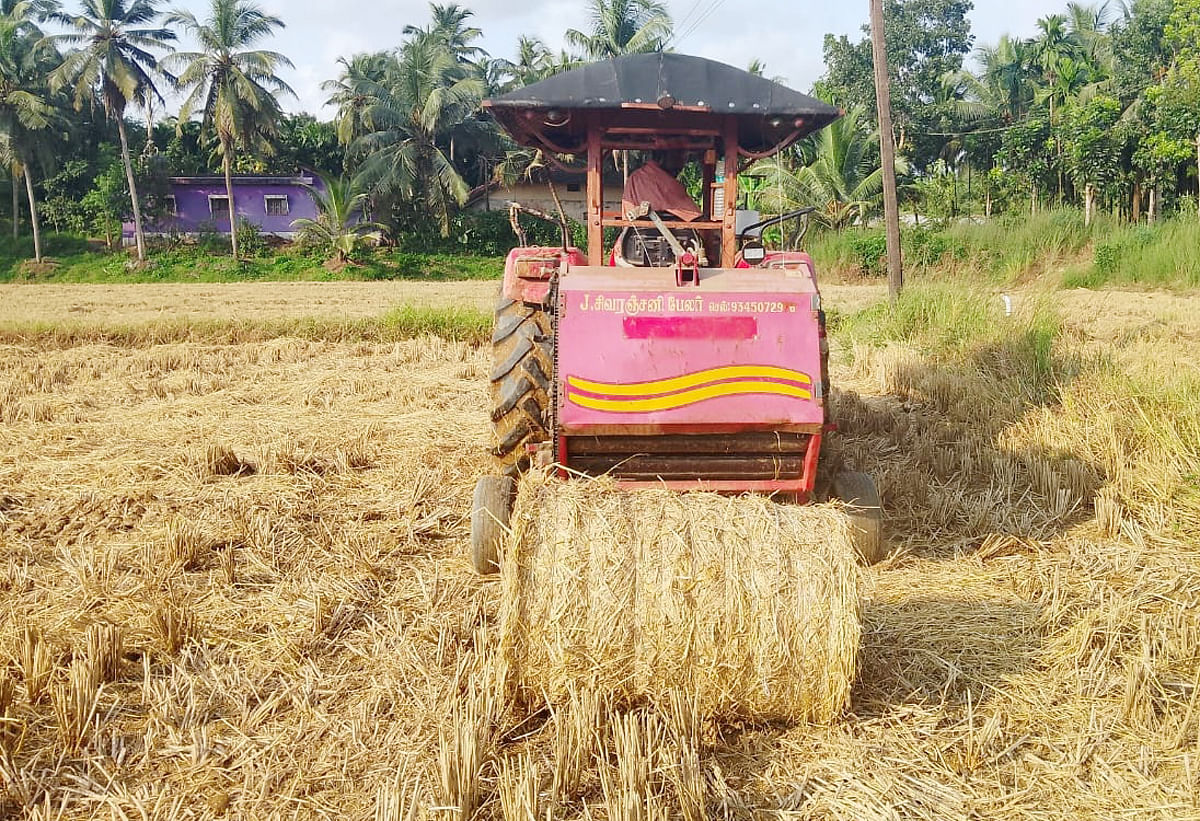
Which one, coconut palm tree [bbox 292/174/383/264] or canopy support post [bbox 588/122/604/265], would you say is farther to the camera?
coconut palm tree [bbox 292/174/383/264]

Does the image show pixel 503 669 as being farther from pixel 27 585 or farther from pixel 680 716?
pixel 27 585

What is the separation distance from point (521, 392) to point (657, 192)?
152cm

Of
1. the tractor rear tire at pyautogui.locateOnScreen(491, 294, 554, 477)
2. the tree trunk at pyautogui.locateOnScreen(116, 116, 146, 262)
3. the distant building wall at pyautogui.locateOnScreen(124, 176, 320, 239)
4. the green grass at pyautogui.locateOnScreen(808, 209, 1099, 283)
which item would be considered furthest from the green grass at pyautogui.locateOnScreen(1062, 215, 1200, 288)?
the tree trunk at pyautogui.locateOnScreen(116, 116, 146, 262)

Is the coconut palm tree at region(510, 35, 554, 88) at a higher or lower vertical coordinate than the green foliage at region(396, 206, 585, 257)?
higher

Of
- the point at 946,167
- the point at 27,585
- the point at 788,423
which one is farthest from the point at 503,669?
the point at 946,167

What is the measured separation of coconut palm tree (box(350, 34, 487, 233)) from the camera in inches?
1244

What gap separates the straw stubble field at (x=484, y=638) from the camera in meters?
2.62

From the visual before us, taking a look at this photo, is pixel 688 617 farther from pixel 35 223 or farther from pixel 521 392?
pixel 35 223

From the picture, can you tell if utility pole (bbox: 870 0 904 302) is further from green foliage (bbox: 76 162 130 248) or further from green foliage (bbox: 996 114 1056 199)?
green foliage (bbox: 76 162 130 248)

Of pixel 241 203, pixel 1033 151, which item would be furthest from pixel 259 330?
pixel 241 203

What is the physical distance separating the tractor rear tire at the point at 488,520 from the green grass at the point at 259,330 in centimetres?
805

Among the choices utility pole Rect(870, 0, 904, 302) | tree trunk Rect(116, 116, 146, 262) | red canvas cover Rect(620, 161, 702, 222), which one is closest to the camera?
red canvas cover Rect(620, 161, 702, 222)

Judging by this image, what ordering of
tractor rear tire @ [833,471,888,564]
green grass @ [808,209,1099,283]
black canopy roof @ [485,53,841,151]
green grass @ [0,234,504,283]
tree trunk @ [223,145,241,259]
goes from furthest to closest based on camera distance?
1. tree trunk @ [223,145,241,259]
2. green grass @ [0,234,504,283]
3. green grass @ [808,209,1099,283]
4. black canopy roof @ [485,53,841,151]
5. tractor rear tire @ [833,471,888,564]

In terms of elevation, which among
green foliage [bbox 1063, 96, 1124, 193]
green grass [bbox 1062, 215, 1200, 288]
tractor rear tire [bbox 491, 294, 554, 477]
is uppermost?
green foliage [bbox 1063, 96, 1124, 193]
